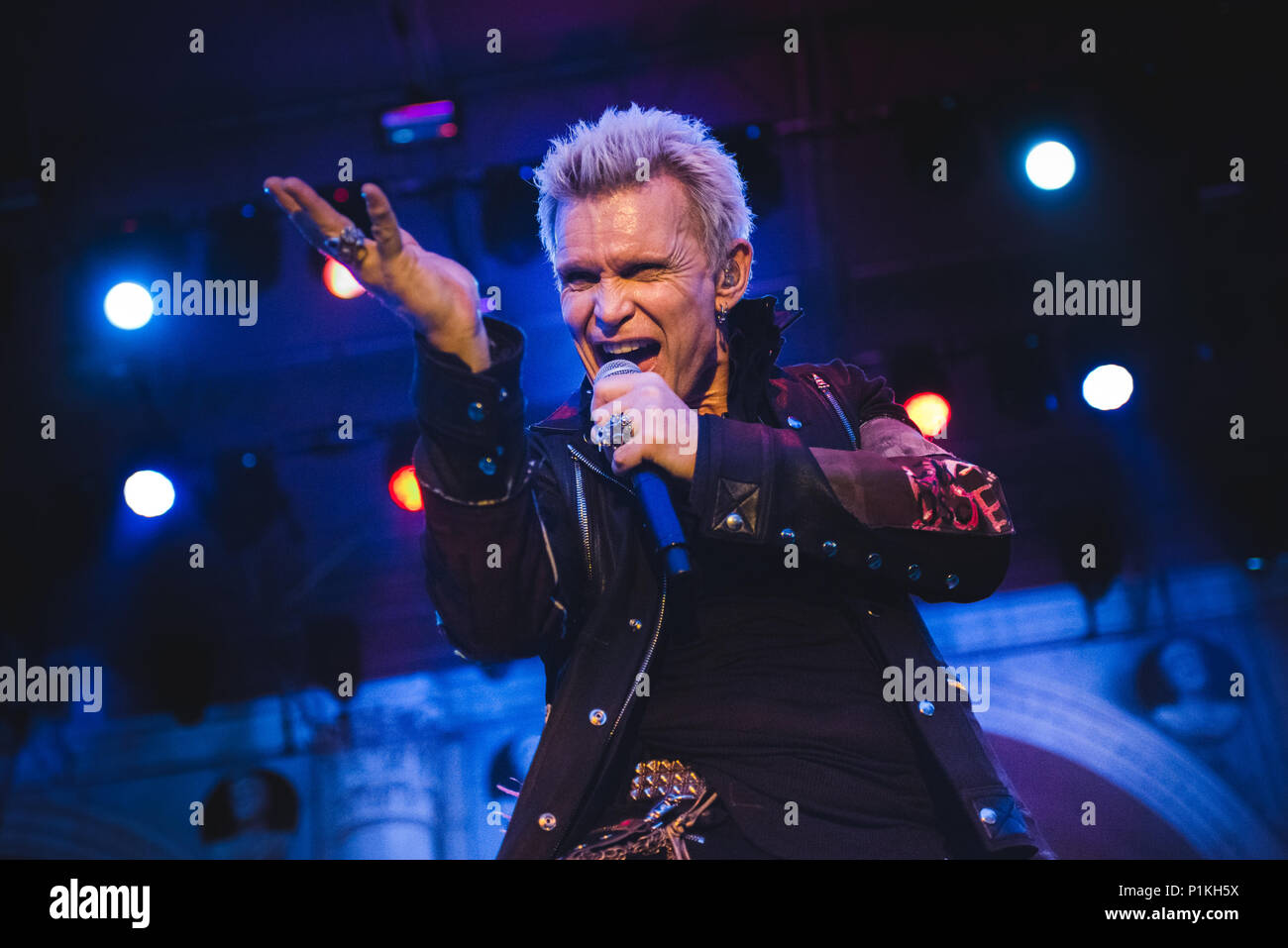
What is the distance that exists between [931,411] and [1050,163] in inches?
47.3

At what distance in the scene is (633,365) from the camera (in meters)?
1.88

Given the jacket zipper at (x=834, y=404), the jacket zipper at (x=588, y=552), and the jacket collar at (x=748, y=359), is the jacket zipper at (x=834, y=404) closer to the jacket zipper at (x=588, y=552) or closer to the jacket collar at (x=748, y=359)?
the jacket collar at (x=748, y=359)

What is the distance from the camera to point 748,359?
2.21 metres

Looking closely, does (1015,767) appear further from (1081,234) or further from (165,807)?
(165,807)

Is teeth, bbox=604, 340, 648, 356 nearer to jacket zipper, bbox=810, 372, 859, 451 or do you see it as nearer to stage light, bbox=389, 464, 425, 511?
jacket zipper, bbox=810, 372, 859, 451

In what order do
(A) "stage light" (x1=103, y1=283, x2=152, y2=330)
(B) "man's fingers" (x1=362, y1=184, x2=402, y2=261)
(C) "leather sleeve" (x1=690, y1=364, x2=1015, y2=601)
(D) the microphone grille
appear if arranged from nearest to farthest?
(B) "man's fingers" (x1=362, y1=184, x2=402, y2=261) < (C) "leather sleeve" (x1=690, y1=364, x2=1015, y2=601) < (D) the microphone grille < (A) "stage light" (x1=103, y1=283, x2=152, y2=330)

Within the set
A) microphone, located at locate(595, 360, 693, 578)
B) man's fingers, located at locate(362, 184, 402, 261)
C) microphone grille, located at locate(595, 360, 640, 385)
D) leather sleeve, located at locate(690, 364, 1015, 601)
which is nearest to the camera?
man's fingers, located at locate(362, 184, 402, 261)

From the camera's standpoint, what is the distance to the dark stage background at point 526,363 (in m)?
4.92

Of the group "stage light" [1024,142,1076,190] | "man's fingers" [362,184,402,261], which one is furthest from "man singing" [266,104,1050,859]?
"stage light" [1024,142,1076,190]

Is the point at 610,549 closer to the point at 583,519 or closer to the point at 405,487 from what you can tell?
the point at 583,519

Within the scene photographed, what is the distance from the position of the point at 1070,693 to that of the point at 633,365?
12.9 feet

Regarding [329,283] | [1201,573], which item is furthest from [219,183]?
[1201,573]

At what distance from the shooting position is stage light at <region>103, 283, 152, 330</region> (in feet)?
15.9

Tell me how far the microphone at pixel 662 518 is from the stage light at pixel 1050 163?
380cm
